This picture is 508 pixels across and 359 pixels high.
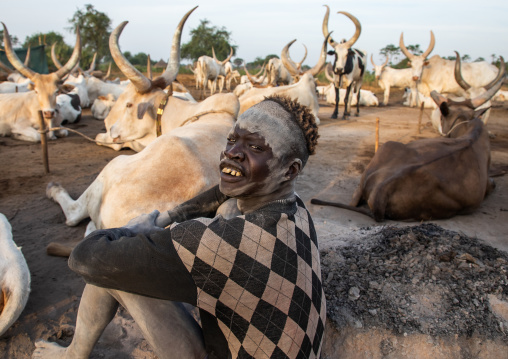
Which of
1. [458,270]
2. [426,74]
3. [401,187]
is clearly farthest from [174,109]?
[426,74]

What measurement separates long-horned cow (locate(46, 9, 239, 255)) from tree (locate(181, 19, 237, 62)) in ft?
109

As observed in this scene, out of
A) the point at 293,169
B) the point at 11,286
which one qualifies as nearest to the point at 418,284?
the point at 293,169

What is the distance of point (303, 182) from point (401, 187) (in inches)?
67.4

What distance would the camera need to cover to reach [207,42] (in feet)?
116

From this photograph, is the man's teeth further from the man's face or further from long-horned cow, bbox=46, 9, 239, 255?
long-horned cow, bbox=46, 9, 239, 255

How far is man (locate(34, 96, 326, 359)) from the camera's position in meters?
1.40

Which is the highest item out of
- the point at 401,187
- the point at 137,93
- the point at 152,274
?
the point at 137,93

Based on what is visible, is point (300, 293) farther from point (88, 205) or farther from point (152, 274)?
point (88, 205)

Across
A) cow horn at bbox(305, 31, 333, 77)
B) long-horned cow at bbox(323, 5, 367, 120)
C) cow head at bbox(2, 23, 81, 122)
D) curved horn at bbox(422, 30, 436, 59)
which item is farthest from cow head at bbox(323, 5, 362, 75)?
cow head at bbox(2, 23, 81, 122)

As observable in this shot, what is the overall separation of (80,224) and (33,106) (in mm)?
5534

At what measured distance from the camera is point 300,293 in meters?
1.48

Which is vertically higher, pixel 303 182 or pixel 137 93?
pixel 137 93

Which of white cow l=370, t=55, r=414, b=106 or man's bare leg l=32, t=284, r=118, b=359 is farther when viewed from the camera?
white cow l=370, t=55, r=414, b=106

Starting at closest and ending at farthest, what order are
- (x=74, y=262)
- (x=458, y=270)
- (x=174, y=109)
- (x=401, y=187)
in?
(x=74, y=262)
(x=458, y=270)
(x=401, y=187)
(x=174, y=109)
